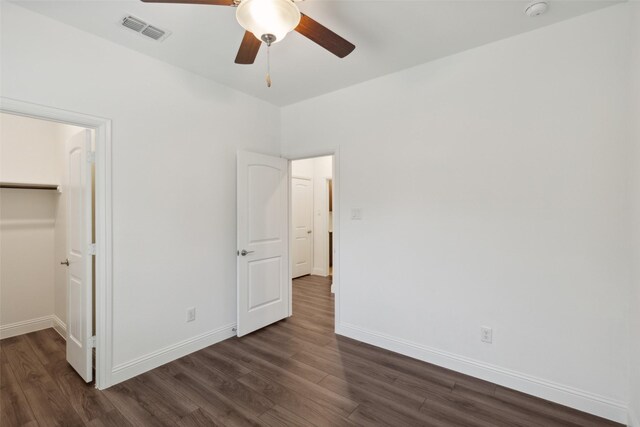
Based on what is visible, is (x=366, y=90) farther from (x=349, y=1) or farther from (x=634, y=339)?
(x=634, y=339)

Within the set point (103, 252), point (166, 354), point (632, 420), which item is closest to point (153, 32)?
point (103, 252)

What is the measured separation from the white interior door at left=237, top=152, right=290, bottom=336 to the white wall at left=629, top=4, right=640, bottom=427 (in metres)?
3.03

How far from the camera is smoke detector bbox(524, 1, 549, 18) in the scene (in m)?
1.87

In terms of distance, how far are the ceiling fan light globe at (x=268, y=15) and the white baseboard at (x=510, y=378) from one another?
2750 mm

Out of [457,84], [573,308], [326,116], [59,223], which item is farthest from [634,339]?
[59,223]

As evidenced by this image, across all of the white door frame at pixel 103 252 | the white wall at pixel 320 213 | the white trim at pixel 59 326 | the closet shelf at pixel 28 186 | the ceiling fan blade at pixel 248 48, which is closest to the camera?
the ceiling fan blade at pixel 248 48

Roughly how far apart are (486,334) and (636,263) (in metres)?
1.07

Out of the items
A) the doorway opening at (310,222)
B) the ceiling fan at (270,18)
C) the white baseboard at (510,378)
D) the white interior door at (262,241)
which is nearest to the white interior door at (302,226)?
the doorway opening at (310,222)

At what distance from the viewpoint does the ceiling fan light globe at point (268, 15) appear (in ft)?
4.53

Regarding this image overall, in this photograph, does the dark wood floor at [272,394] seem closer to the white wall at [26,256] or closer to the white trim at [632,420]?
the white trim at [632,420]

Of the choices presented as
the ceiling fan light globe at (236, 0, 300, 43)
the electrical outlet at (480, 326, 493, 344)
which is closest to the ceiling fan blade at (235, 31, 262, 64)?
the ceiling fan light globe at (236, 0, 300, 43)

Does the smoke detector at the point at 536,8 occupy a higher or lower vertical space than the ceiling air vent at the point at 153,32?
lower

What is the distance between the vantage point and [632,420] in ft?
5.77

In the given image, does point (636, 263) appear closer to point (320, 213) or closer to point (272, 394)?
point (272, 394)
